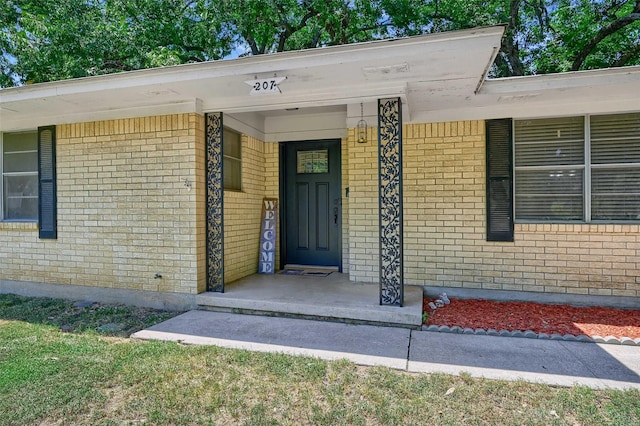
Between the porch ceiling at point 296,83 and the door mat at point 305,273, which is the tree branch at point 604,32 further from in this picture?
the door mat at point 305,273

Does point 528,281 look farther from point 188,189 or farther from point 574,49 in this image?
point 574,49

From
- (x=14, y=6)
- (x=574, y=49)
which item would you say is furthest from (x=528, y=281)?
(x=14, y=6)

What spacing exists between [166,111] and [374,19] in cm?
756

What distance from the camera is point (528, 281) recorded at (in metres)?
4.91

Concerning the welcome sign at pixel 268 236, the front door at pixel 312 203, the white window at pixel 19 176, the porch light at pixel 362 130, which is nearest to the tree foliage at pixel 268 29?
the white window at pixel 19 176

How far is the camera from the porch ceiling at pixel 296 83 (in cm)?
328

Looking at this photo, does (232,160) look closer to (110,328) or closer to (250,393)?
(110,328)

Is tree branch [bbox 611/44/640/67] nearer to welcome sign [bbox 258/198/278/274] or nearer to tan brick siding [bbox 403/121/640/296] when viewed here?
tan brick siding [bbox 403/121/640/296]

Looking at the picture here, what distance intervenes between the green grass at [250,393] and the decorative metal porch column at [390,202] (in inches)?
51.1

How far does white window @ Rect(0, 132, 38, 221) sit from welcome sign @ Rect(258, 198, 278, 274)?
3.50m

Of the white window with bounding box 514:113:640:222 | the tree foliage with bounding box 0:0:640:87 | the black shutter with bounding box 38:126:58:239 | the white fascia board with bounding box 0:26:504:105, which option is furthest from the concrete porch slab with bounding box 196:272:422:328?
the tree foliage with bounding box 0:0:640:87

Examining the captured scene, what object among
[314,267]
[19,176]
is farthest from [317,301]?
[19,176]

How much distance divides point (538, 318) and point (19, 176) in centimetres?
763

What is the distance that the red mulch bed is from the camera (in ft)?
12.8
